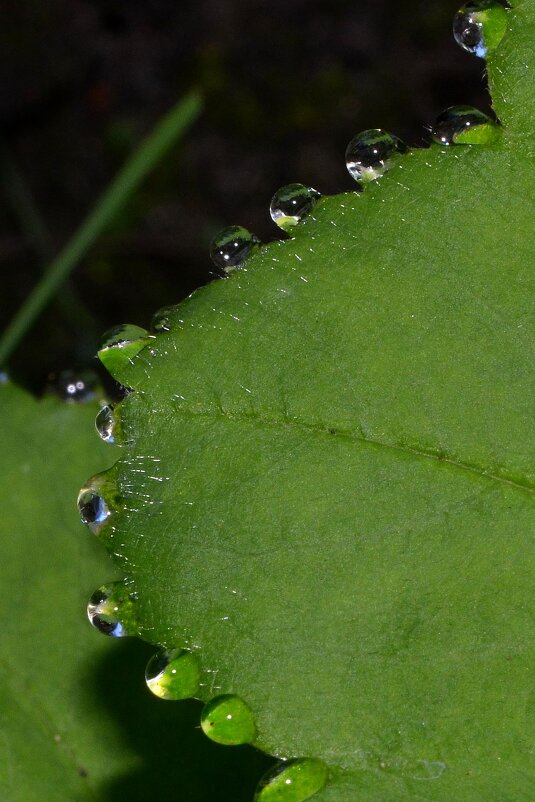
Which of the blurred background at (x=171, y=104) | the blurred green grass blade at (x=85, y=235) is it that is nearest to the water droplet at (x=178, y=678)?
the blurred green grass blade at (x=85, y=235)

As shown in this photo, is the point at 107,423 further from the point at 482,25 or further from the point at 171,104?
the point at 171,104

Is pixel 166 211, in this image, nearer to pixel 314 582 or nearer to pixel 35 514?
pixel 35 514

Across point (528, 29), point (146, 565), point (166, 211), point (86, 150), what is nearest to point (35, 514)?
point (146, 565)

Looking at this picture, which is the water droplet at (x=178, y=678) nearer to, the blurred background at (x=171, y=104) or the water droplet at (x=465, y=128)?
the water droplet at (x=465, y=128)

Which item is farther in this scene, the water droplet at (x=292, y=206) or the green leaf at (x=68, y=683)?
the green leaf at (x=68, y=683)

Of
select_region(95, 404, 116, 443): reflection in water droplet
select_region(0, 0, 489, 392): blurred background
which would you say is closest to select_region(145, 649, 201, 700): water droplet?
select_region(95, 404, 116, 443): reflection in water droplet

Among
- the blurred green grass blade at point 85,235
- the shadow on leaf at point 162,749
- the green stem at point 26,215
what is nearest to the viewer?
the shadow on leaf at point 162,749
